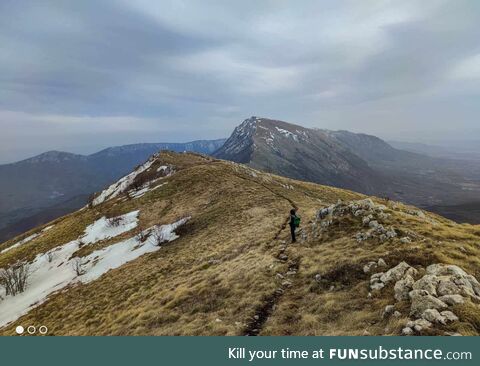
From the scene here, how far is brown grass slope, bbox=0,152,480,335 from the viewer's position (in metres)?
17.2

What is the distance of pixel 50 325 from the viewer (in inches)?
1154

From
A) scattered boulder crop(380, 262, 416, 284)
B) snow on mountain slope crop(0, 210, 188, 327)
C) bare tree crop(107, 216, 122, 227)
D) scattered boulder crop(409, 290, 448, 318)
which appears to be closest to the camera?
scattered boulder crop(409, 290, 448, 318)

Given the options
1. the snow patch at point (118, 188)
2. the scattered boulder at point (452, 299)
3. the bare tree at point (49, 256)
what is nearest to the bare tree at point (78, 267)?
the bare tree at point (49, 256)

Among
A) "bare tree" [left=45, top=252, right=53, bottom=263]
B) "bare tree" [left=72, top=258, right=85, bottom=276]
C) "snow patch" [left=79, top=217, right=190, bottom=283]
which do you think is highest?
"snow patch" [left=79, top=217, right=190, bottom=283]

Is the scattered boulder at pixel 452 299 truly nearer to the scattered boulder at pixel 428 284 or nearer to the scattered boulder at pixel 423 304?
the scattered boulder at pixel 423 304

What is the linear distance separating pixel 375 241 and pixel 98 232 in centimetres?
4561

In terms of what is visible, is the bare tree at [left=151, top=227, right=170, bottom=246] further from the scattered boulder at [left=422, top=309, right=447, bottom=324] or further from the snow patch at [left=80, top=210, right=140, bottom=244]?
the scattered boulder at [left=422, top=309, right=447, bottom=324]

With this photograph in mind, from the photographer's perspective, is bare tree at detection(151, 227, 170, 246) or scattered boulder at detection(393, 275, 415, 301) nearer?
scattered boulder at detection(393, 275, 415, 301)

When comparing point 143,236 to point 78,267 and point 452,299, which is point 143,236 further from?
point 452,299

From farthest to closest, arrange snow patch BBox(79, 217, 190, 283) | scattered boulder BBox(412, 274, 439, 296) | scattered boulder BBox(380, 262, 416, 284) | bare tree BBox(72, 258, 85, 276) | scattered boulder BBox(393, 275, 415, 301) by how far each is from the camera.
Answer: bare tree BBox(72, 258, 85, 276)
snow patch BBox(79, 217, 190, 283)
scattered boulder BBox(380, 262, 416, 284)
scattered boulder BBox(393, 275, 415, 301)
scattered boulder BBox(412, 274, 439, 296)

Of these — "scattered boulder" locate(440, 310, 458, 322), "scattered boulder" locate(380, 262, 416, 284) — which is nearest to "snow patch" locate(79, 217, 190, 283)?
"scattered boulder" locate(380, 262, 416, 284)

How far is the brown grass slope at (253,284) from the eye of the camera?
676 inches

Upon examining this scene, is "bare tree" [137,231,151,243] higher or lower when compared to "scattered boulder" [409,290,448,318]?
lower

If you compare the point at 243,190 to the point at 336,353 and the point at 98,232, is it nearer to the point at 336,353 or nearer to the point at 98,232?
the point at 98,232
